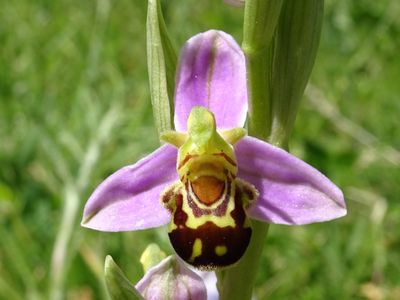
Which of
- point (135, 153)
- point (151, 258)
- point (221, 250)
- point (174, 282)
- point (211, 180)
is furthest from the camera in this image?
point (135, 153)

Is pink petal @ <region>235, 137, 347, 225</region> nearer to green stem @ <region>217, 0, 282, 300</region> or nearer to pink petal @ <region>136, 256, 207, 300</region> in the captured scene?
green stem @ <region>217, 0, 282, 300</region>

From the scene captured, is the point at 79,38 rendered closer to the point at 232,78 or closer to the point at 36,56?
the point at 36,56

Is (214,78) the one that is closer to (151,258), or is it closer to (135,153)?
(151,258)

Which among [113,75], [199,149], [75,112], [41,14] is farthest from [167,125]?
[41,14]

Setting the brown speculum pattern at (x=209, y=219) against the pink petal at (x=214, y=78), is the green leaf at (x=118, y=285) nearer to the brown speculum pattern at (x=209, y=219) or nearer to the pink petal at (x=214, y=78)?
the brown speculum pattern at (x=209, y=219)

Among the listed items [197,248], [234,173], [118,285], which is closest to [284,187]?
[234,173]

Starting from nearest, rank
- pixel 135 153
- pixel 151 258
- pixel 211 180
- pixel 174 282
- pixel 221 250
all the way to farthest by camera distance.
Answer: pixel 221 250 → pixel 211 180 → pixel 174 282 → pixel 151 258 → pixel 135 153

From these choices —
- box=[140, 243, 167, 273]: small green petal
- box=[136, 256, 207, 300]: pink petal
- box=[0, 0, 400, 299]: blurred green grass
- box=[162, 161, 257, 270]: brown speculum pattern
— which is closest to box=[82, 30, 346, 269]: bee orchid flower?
box=[162, 161, 257, 270]: brown speculum pattern
